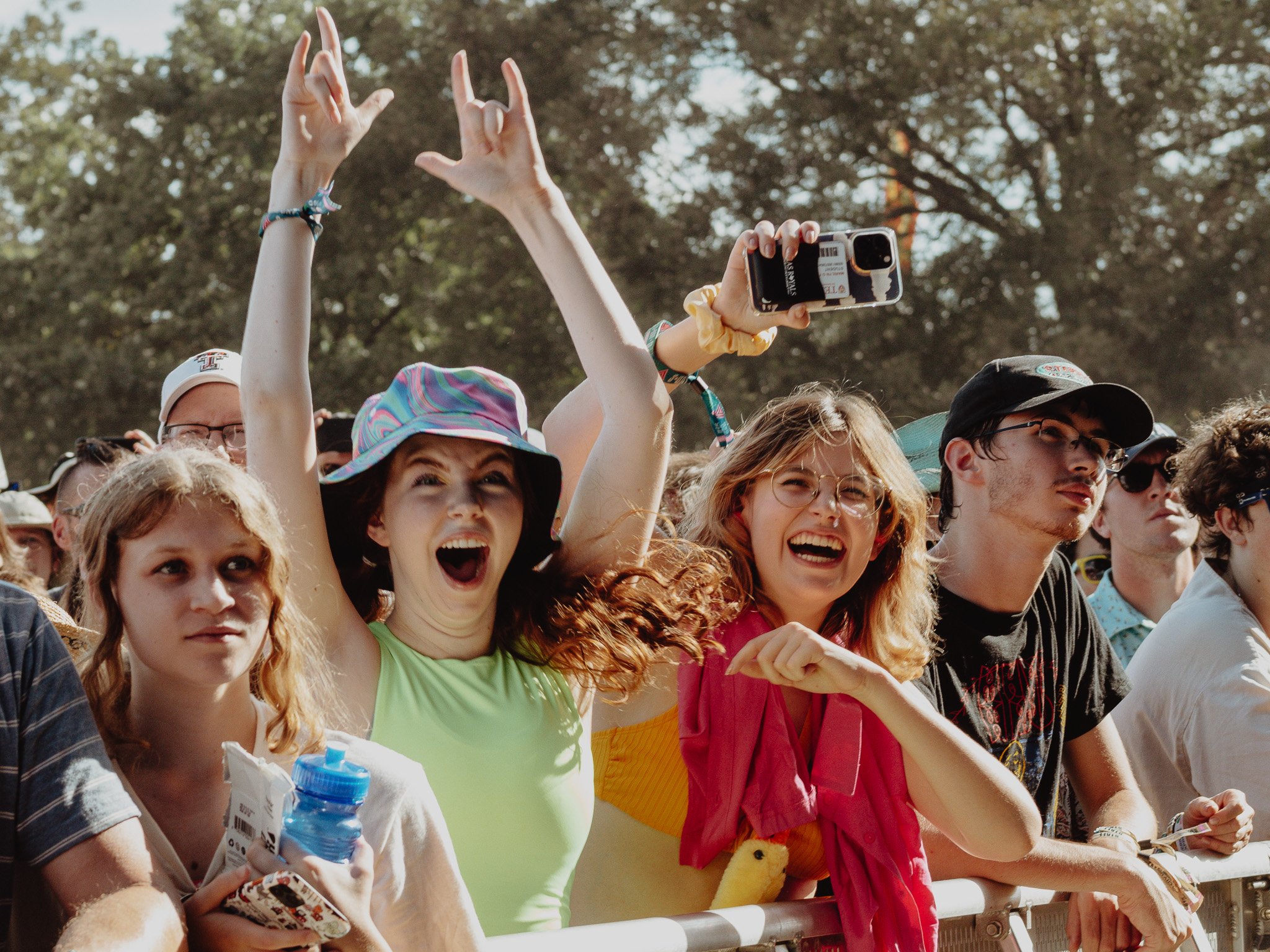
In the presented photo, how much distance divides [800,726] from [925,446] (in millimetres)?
2109

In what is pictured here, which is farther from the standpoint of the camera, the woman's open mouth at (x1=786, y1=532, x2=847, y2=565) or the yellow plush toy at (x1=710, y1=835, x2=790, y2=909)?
the woman's open mouth at (x1=786, y1=532, x2=847, y2=565)

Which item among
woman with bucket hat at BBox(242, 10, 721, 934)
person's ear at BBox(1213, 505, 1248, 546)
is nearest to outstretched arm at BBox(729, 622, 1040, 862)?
woman with bucket hat at BBox(242, 10, 721, 934)

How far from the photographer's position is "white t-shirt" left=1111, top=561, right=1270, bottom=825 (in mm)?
3611

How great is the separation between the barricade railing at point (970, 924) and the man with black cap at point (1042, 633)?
0.08 metres

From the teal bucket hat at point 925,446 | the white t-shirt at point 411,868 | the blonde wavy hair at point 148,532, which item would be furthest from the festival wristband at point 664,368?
the teal bucket hat at point 925,446

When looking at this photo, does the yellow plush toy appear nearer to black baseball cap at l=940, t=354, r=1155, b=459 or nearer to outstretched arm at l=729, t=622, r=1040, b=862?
outstretched arm at l=729, t=622, r=1040, b=862

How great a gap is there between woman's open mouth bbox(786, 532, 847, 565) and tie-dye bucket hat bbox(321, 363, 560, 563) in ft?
1.64

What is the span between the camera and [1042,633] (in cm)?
334

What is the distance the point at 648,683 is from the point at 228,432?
1.69 m

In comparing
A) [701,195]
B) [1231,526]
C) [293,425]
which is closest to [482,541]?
[293,425]

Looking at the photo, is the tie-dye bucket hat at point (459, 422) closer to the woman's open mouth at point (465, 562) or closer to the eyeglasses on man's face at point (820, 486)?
the woman's open mouth at point (465, 562)

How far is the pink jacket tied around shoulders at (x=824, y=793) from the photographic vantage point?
105 inches

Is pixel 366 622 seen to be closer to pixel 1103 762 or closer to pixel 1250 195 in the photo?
pixel 1103 762

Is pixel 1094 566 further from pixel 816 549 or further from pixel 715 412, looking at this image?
pixel 816 549
